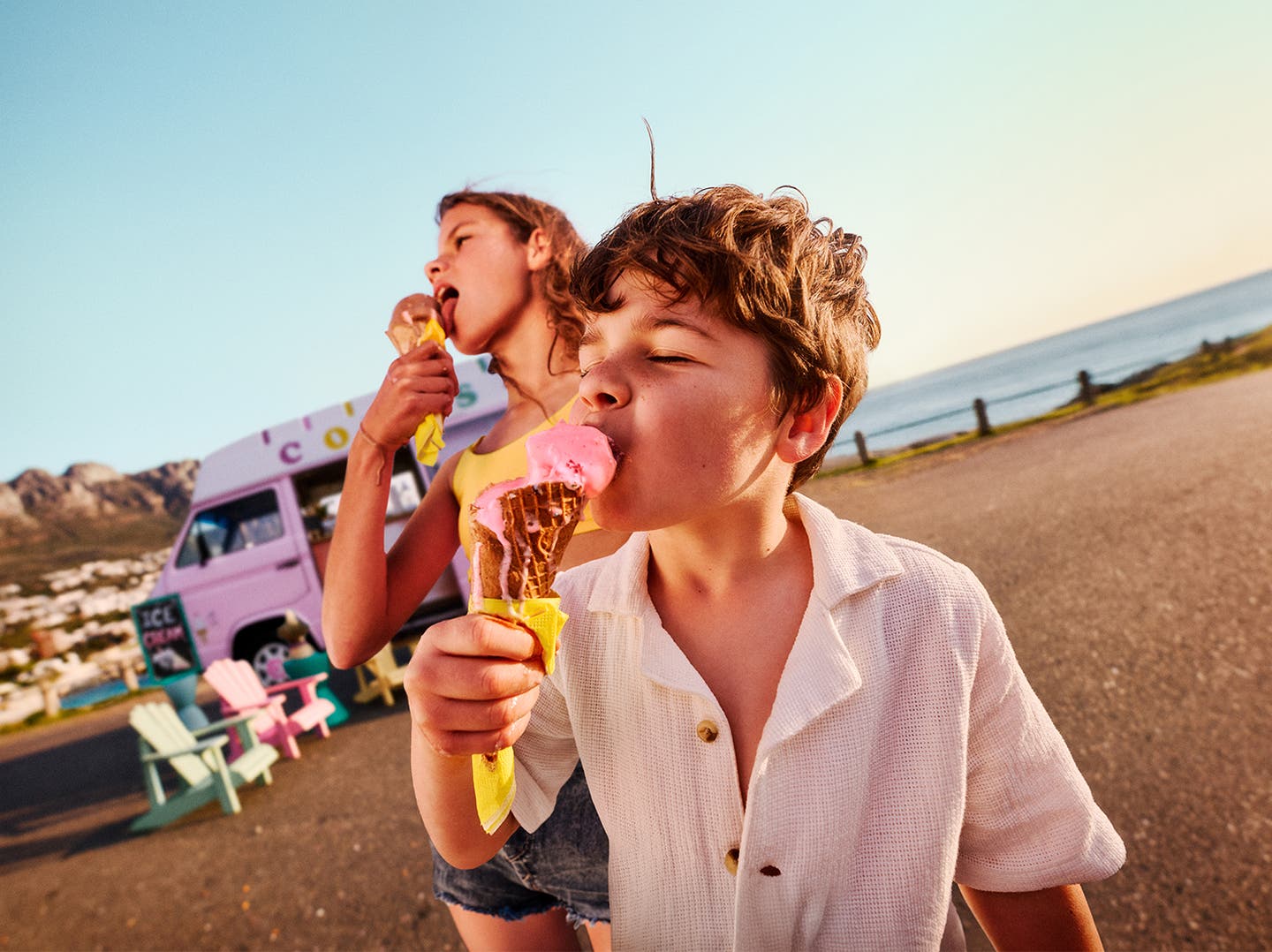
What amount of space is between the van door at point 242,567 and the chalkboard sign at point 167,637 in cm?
12

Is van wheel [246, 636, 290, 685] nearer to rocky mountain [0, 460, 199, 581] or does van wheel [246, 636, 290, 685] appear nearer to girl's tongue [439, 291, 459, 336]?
girl's tongue [439, 291, 459, 336]

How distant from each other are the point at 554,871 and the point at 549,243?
5.30 feet

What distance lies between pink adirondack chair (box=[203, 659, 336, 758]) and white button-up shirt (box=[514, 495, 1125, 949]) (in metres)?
6.34

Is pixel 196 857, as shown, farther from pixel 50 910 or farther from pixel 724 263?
pixel 724 263

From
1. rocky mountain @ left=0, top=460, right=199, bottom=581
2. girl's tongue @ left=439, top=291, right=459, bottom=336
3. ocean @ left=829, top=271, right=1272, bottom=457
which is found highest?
rocky mountain @ left=0, top=460, right=199, bottom=581

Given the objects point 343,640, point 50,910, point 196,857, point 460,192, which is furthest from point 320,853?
point 460,192

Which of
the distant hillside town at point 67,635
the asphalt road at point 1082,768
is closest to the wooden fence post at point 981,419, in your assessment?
the asphalt road at point 1082,768

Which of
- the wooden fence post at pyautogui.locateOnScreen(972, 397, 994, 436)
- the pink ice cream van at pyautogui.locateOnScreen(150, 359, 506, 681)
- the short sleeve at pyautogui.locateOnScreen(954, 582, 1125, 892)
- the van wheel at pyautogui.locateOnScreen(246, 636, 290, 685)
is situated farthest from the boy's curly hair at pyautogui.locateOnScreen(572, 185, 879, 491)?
the wooden fence post at pyautogui.locateOnScreen(972, 397, 994, 436)

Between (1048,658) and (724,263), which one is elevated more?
(724,263)

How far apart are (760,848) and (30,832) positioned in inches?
342

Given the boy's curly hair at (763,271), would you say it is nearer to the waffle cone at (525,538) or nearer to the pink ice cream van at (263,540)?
the waffle cone at (525,538)

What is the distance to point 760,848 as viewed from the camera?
112 centimetres

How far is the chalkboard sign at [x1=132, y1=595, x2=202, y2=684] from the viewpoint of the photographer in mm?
8820

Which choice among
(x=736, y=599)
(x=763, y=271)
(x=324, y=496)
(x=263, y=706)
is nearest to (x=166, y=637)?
(x=324, y=496)
